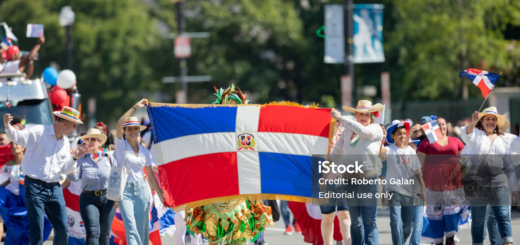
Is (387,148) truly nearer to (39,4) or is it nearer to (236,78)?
(236,78)

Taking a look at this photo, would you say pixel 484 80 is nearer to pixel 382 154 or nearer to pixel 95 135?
pixel 382 154

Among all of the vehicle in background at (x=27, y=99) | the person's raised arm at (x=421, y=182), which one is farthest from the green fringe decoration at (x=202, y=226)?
the vehicle in background at (x=27, y=99)

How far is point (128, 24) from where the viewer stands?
1916 inches

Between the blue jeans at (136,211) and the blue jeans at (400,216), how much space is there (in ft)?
9.44

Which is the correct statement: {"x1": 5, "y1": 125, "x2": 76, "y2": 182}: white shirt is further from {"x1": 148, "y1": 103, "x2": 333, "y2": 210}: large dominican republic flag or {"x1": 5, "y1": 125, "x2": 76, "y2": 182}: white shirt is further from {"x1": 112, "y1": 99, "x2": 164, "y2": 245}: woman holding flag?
{"x1": 148, "y1": 103, "x2": 333, "y2": 210}: large dominican republic flag

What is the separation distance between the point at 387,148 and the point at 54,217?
4.02m

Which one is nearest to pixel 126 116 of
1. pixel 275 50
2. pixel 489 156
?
pixel 489 156

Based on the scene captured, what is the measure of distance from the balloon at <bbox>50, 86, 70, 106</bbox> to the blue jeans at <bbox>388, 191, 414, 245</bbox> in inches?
263

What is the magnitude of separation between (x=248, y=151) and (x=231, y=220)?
2.59 feet

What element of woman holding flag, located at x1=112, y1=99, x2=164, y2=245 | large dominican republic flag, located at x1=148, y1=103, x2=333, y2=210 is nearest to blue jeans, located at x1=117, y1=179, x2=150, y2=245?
woman holding flag, located at x1=112, y1=99, x2=164, y2=245

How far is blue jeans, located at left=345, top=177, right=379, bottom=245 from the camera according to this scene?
7867 millimetres

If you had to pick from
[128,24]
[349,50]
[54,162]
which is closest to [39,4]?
[128,24]

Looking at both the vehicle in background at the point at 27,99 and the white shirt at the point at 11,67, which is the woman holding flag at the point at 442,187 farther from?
the white shirt at the point at 11,67

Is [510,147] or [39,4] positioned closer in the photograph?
[510,147]
